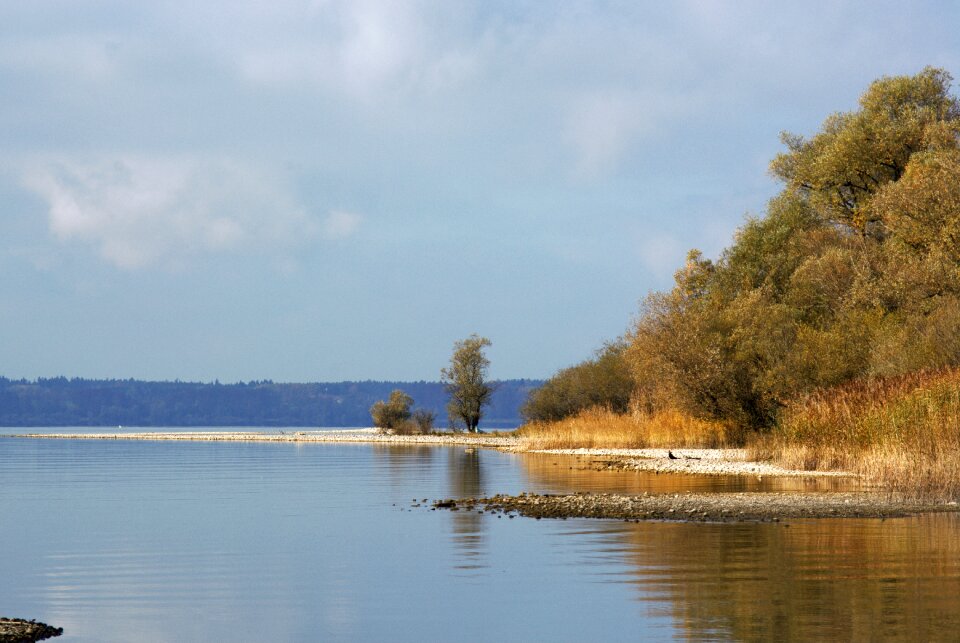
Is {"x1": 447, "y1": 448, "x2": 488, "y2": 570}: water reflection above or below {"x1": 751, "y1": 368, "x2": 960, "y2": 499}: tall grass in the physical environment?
below

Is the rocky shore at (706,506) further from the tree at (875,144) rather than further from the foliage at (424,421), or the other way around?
the foliage at (424,421)

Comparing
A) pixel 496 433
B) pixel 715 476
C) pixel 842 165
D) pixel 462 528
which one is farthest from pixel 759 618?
pixel 496 433

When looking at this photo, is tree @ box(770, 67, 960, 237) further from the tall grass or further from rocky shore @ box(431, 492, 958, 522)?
rocky shore @ box(431, 492, 958, 522)

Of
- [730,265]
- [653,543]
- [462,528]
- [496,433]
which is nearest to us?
[653,543]

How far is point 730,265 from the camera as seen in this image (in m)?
72.3

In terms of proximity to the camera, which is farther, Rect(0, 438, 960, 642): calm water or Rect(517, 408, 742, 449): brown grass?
Rect(517, 408, 742, 449): brown grass

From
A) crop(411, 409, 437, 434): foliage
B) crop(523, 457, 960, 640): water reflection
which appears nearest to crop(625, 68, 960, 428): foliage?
crop(523, 457, 960, 640): water reflection

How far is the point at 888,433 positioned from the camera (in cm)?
3175

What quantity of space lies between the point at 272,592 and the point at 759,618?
24.6ft

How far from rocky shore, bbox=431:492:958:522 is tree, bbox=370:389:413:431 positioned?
91.0m

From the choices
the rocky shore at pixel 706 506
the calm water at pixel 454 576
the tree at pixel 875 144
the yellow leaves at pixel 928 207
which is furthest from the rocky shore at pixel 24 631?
the tree at pixel 875 144

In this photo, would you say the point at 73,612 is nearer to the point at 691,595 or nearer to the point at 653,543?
the point at 691,595

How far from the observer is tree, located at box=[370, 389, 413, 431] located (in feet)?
408

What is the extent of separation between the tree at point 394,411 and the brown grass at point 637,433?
45426mm
